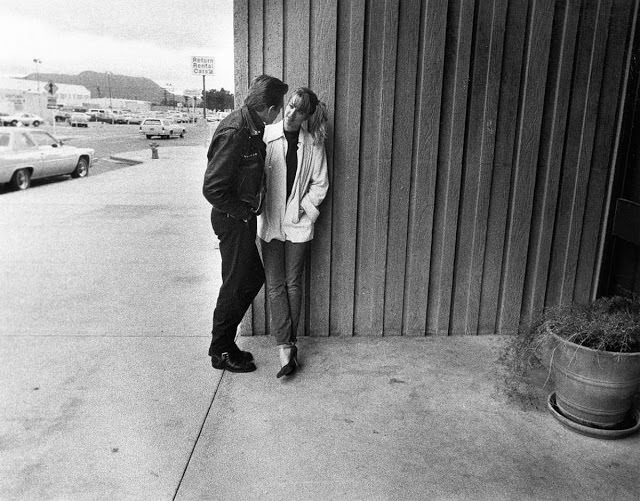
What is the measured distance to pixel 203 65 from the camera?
14.9 meters

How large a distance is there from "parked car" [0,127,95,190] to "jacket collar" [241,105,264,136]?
1159cm

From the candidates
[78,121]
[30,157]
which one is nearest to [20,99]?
[78,121]

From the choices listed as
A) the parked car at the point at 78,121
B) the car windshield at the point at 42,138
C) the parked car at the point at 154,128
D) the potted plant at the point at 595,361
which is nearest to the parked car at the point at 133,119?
A: the parked car at the point at 78,121

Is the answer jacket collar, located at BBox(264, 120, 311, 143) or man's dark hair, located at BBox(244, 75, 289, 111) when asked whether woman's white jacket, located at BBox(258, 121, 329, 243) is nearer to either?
jacket collar, located at BBox(264, 120, 311, 143)

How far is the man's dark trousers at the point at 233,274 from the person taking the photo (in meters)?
3.86

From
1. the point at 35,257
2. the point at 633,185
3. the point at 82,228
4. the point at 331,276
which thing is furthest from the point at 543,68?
the point at 82,228

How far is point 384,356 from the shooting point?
14.5 feet

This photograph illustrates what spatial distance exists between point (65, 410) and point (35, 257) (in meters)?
4.50

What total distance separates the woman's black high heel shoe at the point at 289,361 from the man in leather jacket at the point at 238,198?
25 cm

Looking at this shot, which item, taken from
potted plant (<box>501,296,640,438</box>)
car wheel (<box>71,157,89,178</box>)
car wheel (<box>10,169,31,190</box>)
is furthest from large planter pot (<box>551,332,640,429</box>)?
car wheel (<box>71,157,89,178</box>)

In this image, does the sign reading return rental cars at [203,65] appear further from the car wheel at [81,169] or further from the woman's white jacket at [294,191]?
the woman's white jacket at [294,191]

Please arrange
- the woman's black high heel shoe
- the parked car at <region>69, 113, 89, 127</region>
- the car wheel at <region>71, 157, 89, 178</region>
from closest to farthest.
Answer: the woman's black high heel shoe < the car wheel at <region>71, 157, 89, 178</region> < the parked car at <region>69, 113, 89, 127</region>

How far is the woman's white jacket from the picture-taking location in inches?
161

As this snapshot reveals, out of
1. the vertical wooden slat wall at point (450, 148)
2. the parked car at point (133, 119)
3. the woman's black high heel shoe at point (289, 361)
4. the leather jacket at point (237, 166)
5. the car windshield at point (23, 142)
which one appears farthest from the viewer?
the parked car at point (133, 119)
